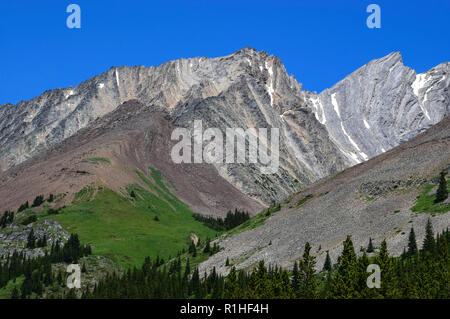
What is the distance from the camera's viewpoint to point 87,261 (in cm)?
16438

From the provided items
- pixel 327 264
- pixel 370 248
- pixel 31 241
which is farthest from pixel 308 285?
pixel 31 241

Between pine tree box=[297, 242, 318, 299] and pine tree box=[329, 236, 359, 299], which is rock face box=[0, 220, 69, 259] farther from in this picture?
pine tree box=[329, 236, 359, 299]

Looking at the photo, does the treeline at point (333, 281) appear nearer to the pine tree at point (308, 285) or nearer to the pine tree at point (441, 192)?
the pine tree at point (308, 285)

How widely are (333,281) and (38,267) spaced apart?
9086 cm

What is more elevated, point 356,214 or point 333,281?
point 356,214

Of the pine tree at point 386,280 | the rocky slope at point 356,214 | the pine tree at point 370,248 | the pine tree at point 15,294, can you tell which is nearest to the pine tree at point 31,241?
the pine tree at point 15,294

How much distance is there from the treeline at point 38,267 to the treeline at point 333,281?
12967 mm

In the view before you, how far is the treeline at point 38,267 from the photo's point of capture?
14312cm

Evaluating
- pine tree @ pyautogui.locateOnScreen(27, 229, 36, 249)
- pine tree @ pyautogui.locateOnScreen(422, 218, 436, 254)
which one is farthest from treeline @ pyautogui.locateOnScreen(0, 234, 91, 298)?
pine tree @ pyautogui.locateOnScreen(422, 218, 436, 254)

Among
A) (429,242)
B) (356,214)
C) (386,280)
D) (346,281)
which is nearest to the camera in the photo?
(386,280)

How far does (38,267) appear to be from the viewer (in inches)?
6068

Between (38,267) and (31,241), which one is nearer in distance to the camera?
(38,267)

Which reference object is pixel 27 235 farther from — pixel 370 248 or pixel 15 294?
pixel 370 248
